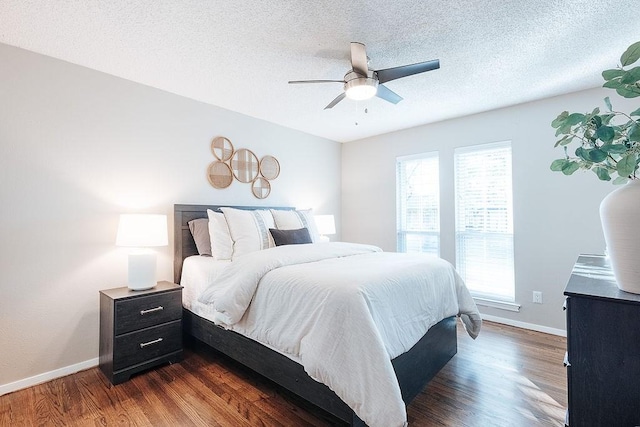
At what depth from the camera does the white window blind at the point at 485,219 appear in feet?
11.4

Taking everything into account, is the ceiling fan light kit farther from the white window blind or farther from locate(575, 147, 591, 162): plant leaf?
the white window blind

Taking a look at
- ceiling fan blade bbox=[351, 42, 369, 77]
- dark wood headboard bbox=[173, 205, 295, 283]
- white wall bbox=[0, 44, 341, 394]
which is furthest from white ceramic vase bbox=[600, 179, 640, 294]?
white wall bbox=[0, 44, 341, 394]

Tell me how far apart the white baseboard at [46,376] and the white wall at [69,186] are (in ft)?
0.09

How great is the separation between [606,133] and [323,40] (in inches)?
68.8

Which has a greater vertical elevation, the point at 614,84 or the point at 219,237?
the point at 614,84

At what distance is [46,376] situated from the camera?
2.30 m

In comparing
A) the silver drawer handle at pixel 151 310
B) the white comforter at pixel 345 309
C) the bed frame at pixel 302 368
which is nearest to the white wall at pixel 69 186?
the silver drawer handle at pixel 151 310

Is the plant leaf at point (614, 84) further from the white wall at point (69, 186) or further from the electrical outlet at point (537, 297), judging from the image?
the white wall at point (69, 186)

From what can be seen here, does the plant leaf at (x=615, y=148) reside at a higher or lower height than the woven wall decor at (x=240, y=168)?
lower

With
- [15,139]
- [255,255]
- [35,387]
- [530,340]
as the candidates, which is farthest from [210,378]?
[530,340]

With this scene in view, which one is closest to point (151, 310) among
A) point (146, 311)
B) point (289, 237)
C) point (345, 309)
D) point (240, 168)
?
point (146, 311)

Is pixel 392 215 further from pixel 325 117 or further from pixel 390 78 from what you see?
pixel 390 78

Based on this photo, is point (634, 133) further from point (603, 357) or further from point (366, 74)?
point (366, 74)

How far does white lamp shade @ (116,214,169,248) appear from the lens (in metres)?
2.39
